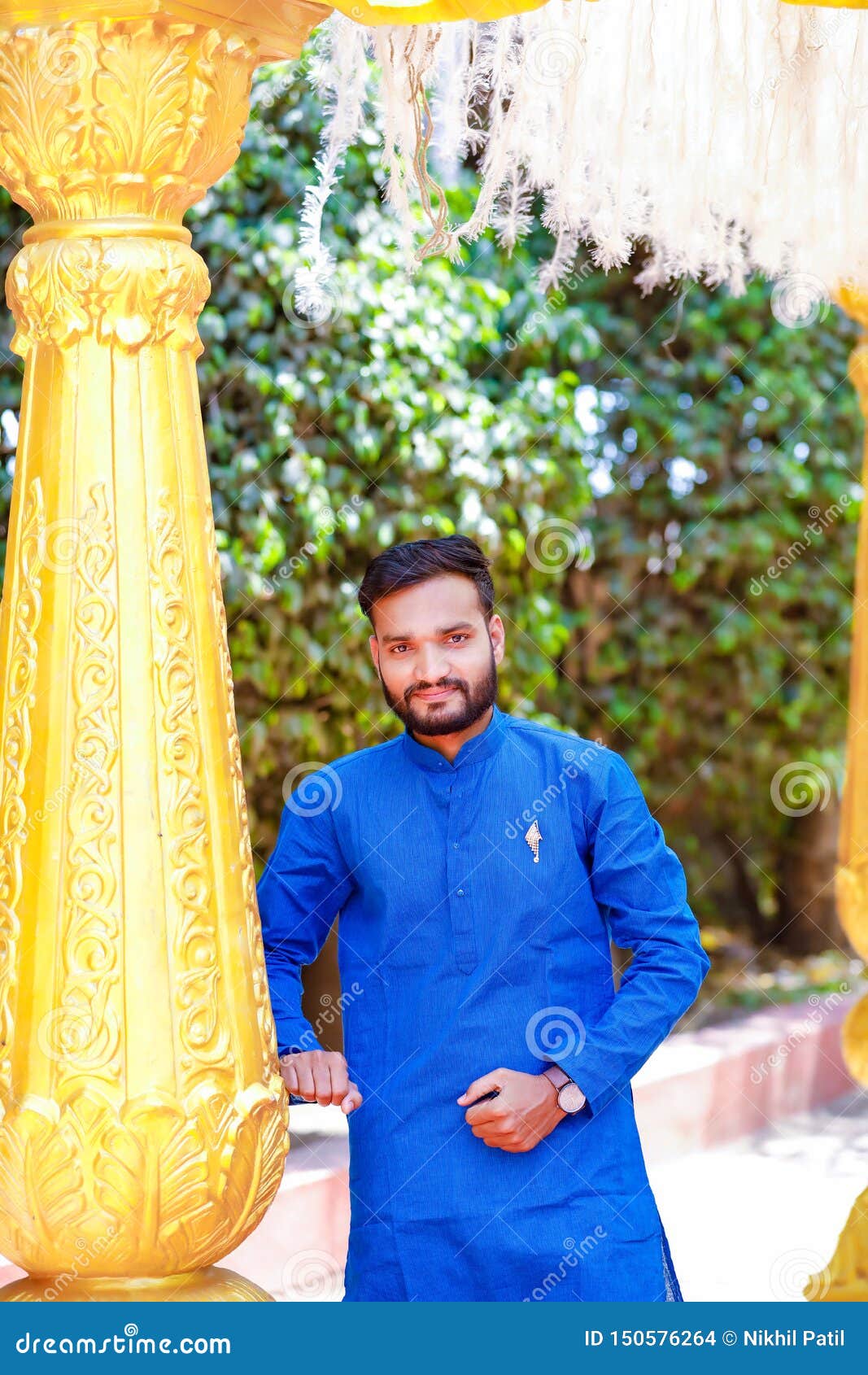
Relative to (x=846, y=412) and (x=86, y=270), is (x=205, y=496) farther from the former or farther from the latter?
(x=846, y=412)

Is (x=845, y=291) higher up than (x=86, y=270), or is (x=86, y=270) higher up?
(x=845, y=291)

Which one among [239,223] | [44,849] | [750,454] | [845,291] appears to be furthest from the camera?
[750,454]

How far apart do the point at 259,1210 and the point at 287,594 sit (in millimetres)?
2276

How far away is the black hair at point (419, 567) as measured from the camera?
6.63ft

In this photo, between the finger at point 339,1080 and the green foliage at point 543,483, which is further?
the green foliage at point 543,483

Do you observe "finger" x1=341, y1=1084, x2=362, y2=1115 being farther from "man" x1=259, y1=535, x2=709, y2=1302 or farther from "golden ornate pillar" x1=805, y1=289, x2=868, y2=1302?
"golden ornate pillar" x1=805, y1=289, x2=868, y2=1302

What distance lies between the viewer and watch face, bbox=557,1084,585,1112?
1890mm

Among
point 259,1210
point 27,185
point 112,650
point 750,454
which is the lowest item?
point 259,1210

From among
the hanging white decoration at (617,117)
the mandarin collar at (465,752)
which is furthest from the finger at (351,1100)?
the hanging white decoration at (617,117)

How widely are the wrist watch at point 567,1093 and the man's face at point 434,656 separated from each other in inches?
17.7

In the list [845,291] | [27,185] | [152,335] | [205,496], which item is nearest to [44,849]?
[205,496]

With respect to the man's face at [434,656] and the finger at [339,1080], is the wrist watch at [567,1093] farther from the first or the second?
the man's face at [434,656]

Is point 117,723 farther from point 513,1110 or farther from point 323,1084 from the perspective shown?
point 513,1110

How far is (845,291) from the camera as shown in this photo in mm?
2631
